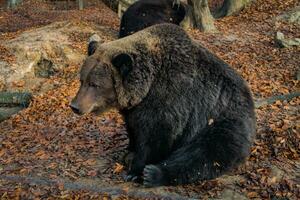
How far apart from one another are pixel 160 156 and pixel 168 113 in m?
0.61

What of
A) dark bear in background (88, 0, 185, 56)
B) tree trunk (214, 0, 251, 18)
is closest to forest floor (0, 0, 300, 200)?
dark bear in background (88, 0, 185, 56)

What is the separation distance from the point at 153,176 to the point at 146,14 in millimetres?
9063

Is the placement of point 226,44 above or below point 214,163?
below

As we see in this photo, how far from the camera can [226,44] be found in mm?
14852

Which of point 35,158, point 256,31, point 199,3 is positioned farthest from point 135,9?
point 35,158

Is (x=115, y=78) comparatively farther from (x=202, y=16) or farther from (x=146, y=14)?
(x=202, y=16)

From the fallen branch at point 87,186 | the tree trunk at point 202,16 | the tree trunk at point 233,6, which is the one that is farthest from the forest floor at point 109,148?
the tree trunk at point 233,6

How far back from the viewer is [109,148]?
7676mm

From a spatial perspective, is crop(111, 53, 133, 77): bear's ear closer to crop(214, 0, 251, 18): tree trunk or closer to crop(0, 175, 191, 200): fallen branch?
crop(0, 175, 191, 200): fallen branch

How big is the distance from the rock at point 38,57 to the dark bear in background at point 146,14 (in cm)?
103

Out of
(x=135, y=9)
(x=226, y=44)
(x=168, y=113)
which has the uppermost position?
(x=168, y=113)

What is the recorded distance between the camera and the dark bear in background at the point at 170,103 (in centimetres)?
578

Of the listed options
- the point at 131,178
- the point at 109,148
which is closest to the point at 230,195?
the point at 131,178

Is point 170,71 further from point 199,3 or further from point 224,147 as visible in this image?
point 199,3
